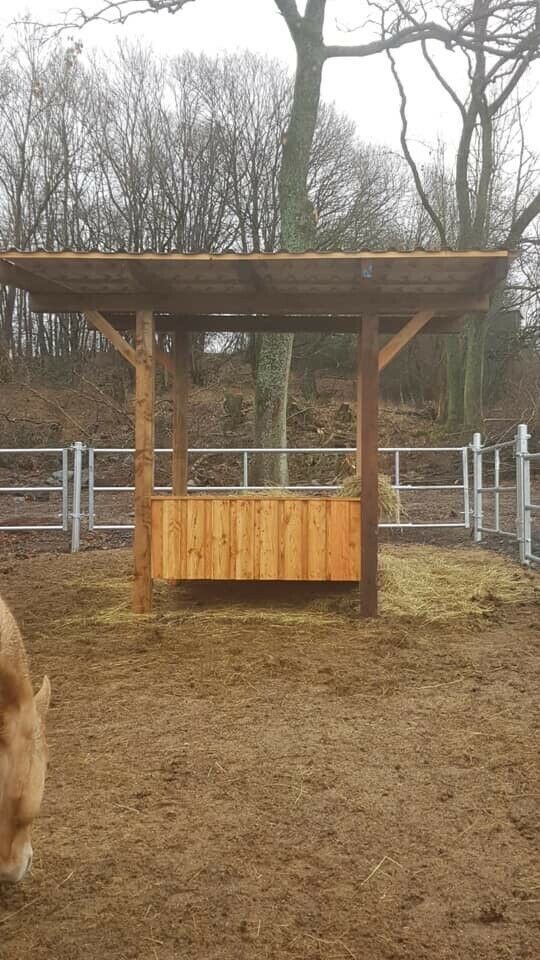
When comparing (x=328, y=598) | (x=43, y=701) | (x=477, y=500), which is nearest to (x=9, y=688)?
(x=43, y=701)

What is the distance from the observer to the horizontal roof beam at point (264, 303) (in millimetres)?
6520

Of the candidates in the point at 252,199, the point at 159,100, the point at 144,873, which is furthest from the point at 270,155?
the point at 144,873

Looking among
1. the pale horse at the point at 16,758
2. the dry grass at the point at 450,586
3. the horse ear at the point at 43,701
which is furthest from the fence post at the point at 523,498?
the pale horse at the point at 16,758

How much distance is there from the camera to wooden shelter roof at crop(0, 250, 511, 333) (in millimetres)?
5625

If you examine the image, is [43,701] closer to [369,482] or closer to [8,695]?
[8,695]

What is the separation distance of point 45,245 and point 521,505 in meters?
17.7

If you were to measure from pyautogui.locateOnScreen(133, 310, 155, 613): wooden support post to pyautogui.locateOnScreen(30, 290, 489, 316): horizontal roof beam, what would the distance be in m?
0.17

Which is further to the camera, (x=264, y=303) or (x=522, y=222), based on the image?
(x=522, y=222)

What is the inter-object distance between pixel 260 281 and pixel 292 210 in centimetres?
553

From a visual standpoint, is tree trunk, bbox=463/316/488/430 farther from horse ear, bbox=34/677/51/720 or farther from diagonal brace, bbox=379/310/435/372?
horse ear, bbox=34/677/51/720

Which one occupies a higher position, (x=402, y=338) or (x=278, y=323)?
(x=278, y=323)

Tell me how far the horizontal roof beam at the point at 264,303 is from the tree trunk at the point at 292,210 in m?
3.80

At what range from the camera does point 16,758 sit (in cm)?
191

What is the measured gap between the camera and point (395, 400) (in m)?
23.2
